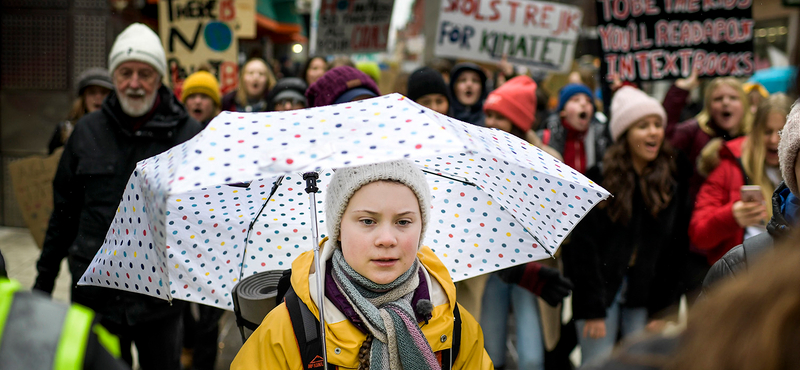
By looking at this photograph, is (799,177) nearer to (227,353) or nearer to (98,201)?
(98,201)

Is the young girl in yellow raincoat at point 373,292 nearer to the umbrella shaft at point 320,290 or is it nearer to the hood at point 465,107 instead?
the umbrella shaft at point 320,290

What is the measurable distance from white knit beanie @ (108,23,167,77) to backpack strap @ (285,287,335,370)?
2.13 meters

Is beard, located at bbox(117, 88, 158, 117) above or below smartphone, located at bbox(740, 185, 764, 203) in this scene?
above

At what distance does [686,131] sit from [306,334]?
14.0ft

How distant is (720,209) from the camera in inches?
147

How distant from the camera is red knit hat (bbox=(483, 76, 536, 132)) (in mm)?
4195

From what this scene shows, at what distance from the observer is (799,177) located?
2117 millimetres

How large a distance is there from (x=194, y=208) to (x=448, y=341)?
3.54 feet

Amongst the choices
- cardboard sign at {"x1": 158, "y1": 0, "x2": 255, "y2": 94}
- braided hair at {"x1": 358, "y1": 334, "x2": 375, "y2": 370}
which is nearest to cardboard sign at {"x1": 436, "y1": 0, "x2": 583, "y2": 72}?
cardboard sign at {"x1": 158, "y1": 0, "x2": 255, "y2": 94}

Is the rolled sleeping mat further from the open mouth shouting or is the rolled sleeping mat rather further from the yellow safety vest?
the yellow safety vest

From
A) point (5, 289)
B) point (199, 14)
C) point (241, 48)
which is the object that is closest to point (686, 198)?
point (5, 289)

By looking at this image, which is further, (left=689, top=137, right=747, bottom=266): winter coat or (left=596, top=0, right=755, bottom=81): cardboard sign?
(left=596, top=0, right=755, bottom=81): cardboard sign

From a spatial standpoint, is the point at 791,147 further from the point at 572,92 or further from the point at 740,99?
the point at 740,99

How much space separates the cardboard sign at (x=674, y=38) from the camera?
17.5 ft
